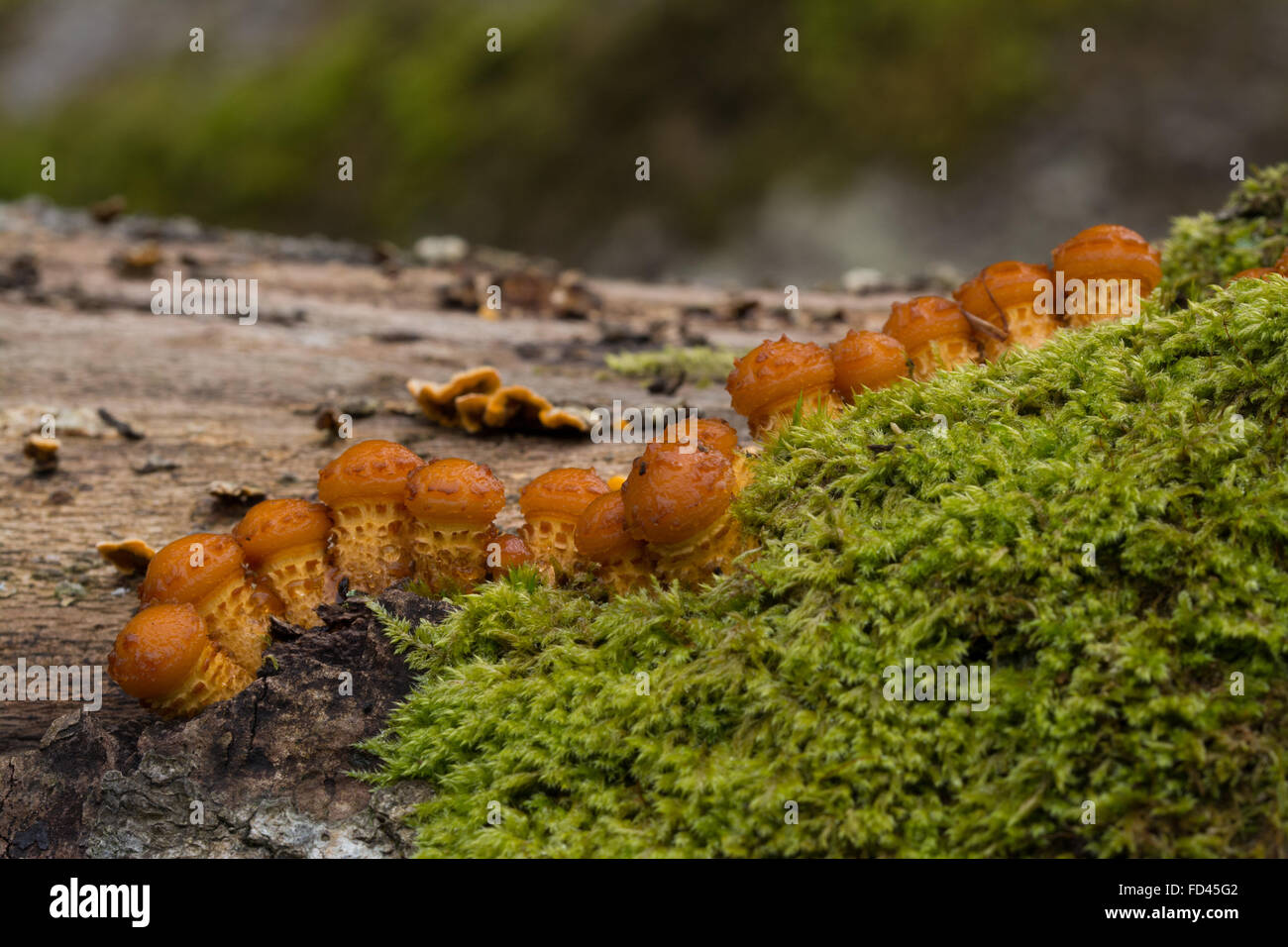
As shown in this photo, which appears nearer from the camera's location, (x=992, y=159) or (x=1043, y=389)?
(x=1043, y=389)

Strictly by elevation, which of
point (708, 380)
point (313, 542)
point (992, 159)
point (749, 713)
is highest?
point (992, 159)

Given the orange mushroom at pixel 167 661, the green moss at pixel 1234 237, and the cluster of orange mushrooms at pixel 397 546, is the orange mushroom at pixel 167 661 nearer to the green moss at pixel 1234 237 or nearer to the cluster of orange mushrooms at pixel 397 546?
the cluster of orange mushrooms at pixel 397 546

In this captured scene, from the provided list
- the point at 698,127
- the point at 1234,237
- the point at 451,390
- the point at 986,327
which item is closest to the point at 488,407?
the point at 451,390

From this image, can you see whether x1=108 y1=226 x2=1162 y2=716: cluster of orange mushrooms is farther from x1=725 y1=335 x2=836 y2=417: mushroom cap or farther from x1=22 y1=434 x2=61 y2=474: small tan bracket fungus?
x1=22 y1=434 x2=61 y2=474: small tan bracket fungus

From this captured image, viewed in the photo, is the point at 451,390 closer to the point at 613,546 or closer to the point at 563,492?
the point at 563,492

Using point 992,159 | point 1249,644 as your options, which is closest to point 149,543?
point 1249,644

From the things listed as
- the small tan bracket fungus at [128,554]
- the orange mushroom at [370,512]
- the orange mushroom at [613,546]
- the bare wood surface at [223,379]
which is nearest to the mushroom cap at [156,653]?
the orange mushroom at [370,512]
